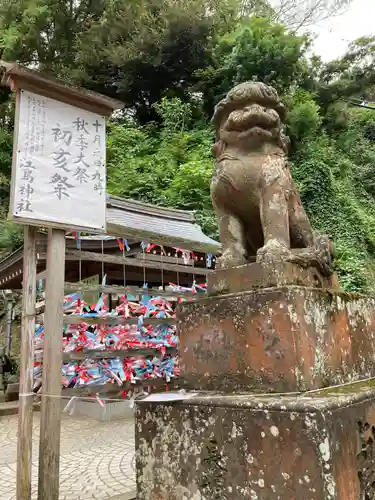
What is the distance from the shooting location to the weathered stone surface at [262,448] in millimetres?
1692

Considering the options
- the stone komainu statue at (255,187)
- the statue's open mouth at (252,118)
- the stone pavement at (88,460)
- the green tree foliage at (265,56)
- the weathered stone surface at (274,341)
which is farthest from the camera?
the green tree foliage at (265,56)

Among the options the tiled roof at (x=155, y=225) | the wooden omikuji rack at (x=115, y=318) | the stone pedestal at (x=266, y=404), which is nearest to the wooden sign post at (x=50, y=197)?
the stone pedestal at (x=266, y=404)

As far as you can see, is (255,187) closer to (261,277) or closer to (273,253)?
(273,253)

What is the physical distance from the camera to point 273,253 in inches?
89.3

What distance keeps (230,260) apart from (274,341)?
63 cm

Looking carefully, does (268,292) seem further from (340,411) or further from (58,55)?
(58,55)

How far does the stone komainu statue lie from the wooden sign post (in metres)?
1.09

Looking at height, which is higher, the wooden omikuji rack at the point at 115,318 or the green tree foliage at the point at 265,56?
the green tree foliage at the point at 265,56

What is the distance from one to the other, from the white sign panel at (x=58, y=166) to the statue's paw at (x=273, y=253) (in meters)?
1.46

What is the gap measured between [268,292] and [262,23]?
14.6 m

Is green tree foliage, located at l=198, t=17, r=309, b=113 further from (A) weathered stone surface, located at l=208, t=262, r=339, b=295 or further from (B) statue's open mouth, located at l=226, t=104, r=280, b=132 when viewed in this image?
(A) weathered stone surface, located at l=208, t=262, r=339, b=295

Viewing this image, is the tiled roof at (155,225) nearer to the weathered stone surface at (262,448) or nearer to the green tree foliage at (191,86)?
the green tree foliage at (191,86)

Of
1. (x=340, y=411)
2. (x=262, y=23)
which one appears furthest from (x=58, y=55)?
(x=340, y=411)

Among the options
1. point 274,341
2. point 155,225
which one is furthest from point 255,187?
point 155,225
